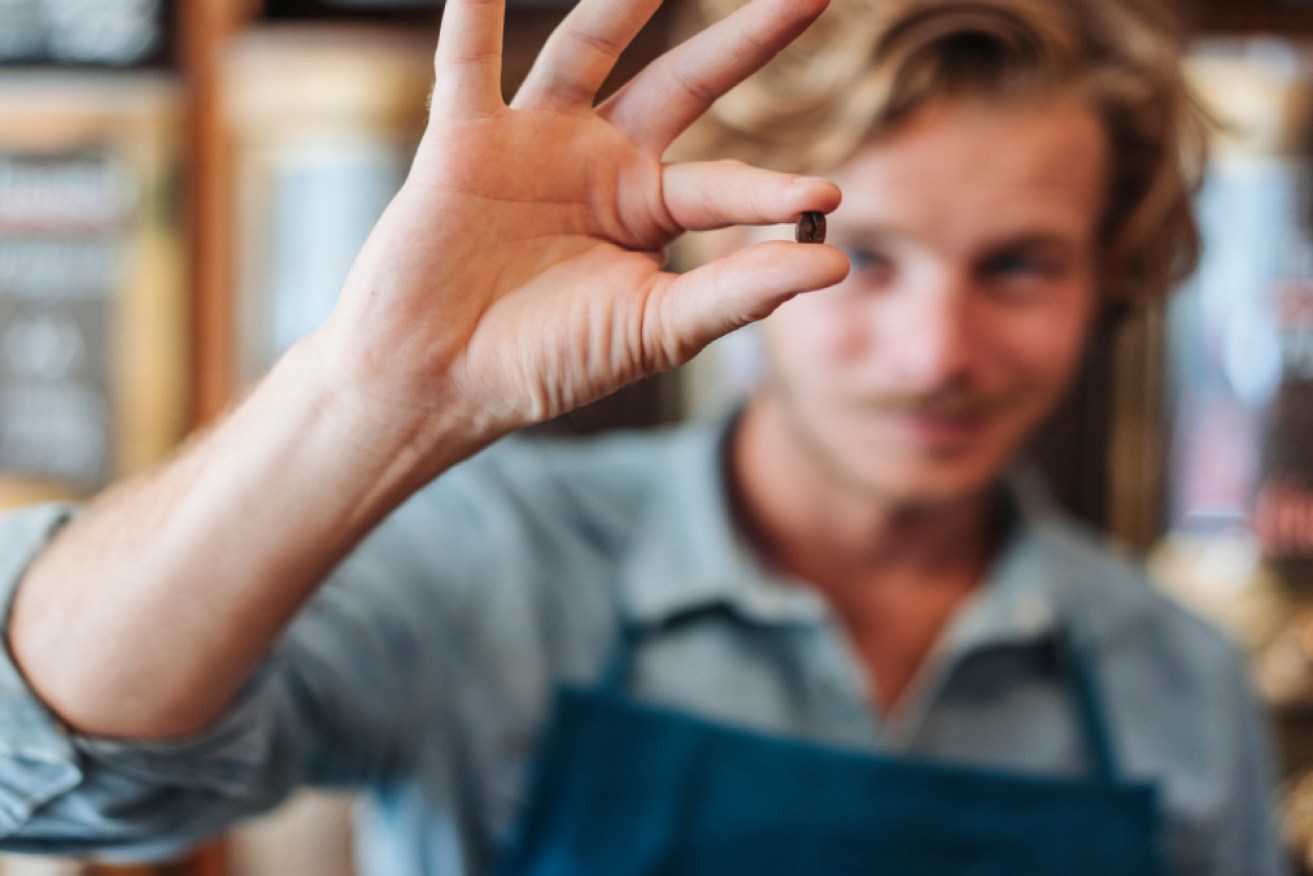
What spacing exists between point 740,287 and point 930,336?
19.1 inches

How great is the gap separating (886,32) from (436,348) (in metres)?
0.57

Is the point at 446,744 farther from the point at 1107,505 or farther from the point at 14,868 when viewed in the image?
the point at 1107,505

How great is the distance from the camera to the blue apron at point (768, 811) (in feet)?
3.23

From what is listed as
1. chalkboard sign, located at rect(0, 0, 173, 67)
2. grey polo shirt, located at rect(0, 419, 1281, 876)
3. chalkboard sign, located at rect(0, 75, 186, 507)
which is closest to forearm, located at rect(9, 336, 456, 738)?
grey polo shirt, located at rect(0, 419, 1281, 876)

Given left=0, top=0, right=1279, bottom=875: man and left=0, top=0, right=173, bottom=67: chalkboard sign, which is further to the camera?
left=0, top=0, right=173, bottom=67: chalkboard sign

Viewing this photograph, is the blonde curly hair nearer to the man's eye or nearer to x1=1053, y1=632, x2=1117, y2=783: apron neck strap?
the man's eye

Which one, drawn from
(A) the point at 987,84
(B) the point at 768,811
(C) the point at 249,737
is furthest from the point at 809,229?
(B) the point at 768,811

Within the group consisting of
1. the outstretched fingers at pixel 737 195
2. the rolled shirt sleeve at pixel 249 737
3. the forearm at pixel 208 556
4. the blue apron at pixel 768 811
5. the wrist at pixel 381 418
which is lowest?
the blue apron at pixel 768 811

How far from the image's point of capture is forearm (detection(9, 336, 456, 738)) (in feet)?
1.76

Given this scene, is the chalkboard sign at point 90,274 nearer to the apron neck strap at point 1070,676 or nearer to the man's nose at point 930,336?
the apron neck strap at point 1070,676

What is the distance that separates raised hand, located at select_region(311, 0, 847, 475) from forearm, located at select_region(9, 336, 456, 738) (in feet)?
0.09

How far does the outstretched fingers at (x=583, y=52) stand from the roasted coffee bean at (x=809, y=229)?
4.4 inches

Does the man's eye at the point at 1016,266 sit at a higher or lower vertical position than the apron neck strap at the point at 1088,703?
higher

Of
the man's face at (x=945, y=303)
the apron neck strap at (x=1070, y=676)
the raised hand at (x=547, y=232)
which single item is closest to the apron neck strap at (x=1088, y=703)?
the apron neck strap at (x=1070, y=676)
